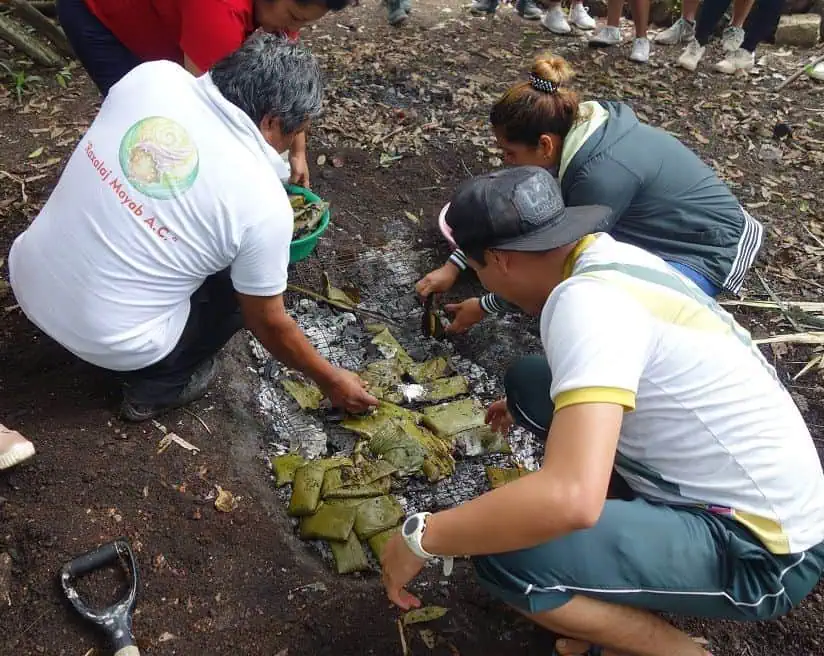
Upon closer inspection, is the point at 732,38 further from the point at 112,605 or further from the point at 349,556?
the point at 112,605

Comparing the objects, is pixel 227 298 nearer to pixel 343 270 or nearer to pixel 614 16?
pixel 343 270

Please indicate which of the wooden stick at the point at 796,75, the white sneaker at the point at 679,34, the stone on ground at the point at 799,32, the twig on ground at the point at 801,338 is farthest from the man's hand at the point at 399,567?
the stone on ground at the point at 799,32

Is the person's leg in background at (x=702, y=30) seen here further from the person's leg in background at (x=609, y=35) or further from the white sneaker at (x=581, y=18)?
the white sneaker at (x=581, y=18)

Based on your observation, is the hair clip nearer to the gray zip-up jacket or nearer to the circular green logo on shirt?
→ the gray zip-up jacket

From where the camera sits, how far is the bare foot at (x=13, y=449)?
2.14 m

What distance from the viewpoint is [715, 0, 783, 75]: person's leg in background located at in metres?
5.70

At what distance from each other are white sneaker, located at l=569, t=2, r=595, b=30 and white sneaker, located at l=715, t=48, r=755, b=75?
1.27 meters

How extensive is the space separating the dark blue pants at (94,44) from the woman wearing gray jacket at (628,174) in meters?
1.69

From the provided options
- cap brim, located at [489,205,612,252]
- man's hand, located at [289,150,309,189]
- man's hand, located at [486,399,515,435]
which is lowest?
man's hand, located at [486,399,515,435]

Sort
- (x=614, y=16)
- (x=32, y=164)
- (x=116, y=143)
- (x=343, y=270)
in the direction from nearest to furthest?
1. (x=116, y=143)
2. (x=343, y=270)
3. (x=32, y=164)
4. (x=614, y=16)

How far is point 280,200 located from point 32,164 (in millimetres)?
2775

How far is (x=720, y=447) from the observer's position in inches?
62.6

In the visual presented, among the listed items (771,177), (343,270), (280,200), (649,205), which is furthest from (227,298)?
(771,177)

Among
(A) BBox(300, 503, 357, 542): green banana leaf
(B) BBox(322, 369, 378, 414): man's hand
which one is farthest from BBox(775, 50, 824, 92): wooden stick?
(A) BBox(300, 503, 357, 542): green banana leaf
